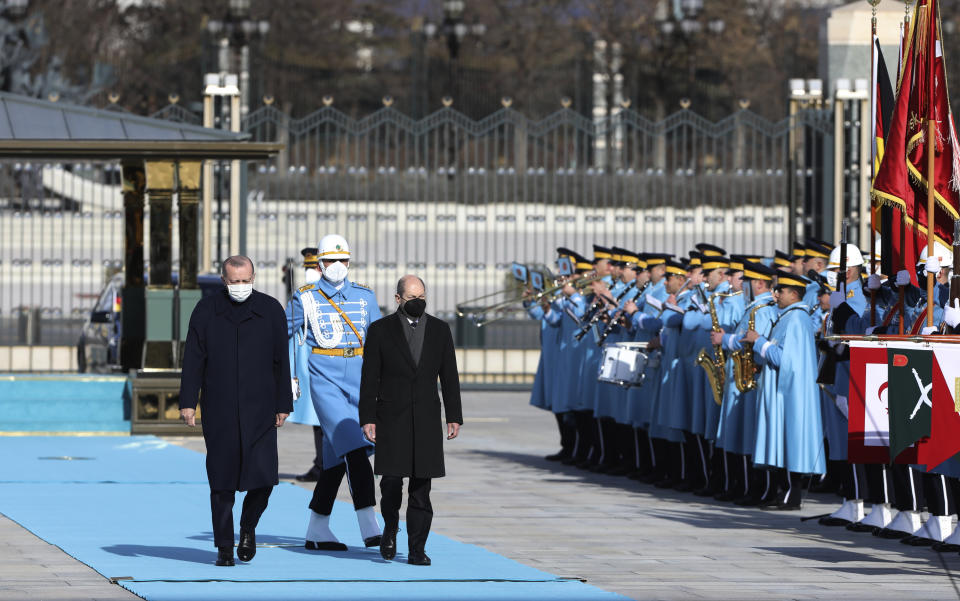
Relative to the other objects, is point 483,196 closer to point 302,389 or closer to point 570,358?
point 570,358

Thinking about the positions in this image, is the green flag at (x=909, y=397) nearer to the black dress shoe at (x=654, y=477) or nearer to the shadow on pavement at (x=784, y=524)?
the shadow on pavement at (x=784, y=524)

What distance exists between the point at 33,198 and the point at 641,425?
11.0m

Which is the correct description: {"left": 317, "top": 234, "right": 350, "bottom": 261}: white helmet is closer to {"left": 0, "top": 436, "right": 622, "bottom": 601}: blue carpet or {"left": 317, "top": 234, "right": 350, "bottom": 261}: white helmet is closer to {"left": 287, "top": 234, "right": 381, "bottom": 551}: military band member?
{"left": 287, "top": 234, "right": 381, "bottom": 551}: military band member

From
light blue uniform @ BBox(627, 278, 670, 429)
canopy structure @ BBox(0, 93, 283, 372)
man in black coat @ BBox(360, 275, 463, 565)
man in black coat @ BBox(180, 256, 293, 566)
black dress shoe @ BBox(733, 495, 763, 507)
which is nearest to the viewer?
man in black coat @ BBox(180, 256, 293, 566)

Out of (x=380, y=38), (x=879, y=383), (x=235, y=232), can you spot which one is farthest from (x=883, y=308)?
(x=380, y=38)

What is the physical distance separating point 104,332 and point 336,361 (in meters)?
12.5

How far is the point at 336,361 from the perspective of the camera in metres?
12.7

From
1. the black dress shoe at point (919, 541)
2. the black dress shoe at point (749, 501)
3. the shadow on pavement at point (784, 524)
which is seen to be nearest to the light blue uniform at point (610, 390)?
the shadow on pavement at point (784, 524)

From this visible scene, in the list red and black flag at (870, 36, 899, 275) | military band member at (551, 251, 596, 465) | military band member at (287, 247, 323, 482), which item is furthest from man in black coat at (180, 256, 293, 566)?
military band member at (551, 251, 596, 465)

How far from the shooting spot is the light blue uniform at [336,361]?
12.5m

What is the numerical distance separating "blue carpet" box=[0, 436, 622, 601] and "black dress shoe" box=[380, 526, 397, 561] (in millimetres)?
92

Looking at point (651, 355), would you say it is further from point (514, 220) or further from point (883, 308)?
point (514, 220)

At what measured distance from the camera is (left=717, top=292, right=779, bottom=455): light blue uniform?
15.0 metres

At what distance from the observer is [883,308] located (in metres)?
14.1
